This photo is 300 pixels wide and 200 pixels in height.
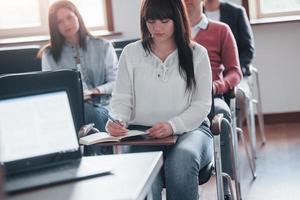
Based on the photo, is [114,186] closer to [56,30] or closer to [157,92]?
[157,92]

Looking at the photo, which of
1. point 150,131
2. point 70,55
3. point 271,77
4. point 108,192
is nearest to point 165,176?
point 150,131

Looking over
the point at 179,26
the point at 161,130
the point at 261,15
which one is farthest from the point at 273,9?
the point at 161,130

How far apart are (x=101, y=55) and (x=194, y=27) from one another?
2.00 ft

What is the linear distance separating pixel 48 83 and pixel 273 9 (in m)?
2.95

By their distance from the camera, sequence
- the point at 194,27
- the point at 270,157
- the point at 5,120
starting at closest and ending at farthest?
the point at 5,120 → the point at 194,27 → the point at 270,157

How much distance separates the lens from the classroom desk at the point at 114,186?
52.3 inches

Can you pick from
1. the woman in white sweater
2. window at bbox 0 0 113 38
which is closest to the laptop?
the woman in white sweater

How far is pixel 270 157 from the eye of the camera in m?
4.02

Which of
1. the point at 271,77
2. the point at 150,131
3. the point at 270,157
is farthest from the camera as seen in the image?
the point at 271,77

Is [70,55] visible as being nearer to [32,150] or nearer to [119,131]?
[119,131]

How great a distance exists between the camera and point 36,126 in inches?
62.9

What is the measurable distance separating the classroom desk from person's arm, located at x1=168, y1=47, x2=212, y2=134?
2.76 feet

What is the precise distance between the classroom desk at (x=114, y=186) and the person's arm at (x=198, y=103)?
33.1 inches

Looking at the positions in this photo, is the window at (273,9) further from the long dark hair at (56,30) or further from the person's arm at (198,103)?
the person's arm at (198,103)
